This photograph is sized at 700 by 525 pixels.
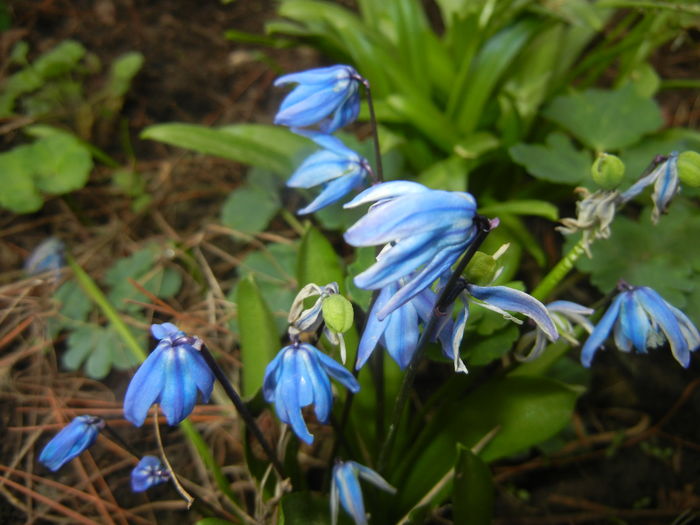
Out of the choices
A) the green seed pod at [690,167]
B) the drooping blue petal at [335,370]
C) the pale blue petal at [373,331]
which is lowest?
the drooping blue petal at [335,370]

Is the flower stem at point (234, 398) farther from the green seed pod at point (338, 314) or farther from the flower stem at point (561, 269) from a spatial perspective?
the flower stem at point (561, 269)

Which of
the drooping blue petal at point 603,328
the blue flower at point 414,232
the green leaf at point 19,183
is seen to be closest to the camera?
the blue flower at point 414,232

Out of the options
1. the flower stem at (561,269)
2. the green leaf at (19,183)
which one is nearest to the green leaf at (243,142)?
the green leaf at (19,183)

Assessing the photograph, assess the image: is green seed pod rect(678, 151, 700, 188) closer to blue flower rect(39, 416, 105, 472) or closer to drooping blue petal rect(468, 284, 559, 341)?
drooping blue petal rect(468, 284, 559, 341)

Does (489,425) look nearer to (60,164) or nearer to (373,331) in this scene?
(373,331)

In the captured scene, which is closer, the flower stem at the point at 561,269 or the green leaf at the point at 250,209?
the flower stem at the point at 561,269

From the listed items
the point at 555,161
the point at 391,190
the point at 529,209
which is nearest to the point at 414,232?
the point at 391,190

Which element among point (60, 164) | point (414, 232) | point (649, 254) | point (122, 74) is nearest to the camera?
point (414, 232)
